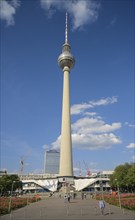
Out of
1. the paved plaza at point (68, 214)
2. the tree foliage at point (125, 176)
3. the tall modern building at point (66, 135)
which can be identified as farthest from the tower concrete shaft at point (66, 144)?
the paved plaza at point (68, 214)

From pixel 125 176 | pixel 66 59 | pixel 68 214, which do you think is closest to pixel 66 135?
pixel 125 176

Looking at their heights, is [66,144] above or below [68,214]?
Answer: above

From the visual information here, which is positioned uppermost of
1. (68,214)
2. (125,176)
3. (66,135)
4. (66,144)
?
(66,135)

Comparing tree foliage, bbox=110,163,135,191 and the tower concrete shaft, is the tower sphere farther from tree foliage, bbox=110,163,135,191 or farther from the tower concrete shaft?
tree foliage, bbox=110,163,135,191

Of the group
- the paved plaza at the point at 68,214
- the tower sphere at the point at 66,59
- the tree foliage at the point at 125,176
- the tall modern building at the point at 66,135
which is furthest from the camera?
the tower sphere at the point at 66,59

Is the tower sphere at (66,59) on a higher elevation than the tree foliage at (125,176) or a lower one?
higher

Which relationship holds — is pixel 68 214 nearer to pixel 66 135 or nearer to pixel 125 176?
pixel 125 176

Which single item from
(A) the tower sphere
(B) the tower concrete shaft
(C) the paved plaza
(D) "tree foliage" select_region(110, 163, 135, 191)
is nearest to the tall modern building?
(B) the tower concrete shaft

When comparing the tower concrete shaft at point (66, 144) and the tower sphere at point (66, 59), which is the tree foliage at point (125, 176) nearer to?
the tower concrete shaft at point (66, 144)

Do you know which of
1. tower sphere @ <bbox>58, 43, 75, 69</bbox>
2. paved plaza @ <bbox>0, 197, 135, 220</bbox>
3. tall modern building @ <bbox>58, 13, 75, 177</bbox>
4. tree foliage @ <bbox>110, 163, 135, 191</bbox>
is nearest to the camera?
paved plaza @ <bbox>0, 197, 135, 220</bbox>

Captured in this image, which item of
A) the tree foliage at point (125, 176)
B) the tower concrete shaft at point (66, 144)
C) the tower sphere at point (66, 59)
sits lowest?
the tree foliage at point (125, 176)

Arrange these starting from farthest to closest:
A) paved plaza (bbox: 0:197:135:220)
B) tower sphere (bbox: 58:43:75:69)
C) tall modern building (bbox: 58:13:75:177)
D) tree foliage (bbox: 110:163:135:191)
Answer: tower sphere (bbox: 58:43:75:69) < tall modern building (bbox: 58:13:75:177) < tree foliage (bbox: 110:163:135:191) < paved plaza (bbox: 0:197:135:220)

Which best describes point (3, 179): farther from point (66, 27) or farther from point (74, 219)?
point (66, 27)

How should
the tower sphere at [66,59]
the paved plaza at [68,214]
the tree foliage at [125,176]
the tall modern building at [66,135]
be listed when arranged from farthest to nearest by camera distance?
the tower sphere at [66,59] → the tall modern building at [66,135] → the tree foliage at [125,176] → the paved plaza at [68,214]
